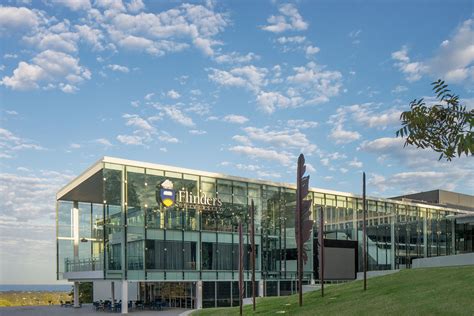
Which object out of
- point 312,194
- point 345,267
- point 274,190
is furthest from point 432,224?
point 274,190

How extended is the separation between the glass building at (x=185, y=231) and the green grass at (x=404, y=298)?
59.9 feet

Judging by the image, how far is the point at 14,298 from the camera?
7394 centimetres

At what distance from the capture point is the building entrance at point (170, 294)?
4812 cm

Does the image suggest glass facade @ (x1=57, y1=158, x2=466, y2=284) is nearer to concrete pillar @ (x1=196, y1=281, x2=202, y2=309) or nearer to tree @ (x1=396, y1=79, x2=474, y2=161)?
concrete pillar @ (x1=196, y1=281, x2=202, y2=309)

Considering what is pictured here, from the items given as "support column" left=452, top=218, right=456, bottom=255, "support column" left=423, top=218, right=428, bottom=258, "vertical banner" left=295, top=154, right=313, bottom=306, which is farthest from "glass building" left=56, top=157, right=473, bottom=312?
"vertical banner" left=295, top=154, right=313, bottom=306

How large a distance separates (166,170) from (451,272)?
87.4 ft

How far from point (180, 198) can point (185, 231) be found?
2.82m

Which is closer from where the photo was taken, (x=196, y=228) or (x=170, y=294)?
(x=196, y=228)

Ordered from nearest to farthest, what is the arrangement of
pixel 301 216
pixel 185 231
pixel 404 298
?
pixel 404 298
pixel 301 216
pixel 185 231

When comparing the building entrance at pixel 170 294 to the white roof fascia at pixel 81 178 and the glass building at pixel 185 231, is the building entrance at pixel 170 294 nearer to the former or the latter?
the glass building at pixel 185 231

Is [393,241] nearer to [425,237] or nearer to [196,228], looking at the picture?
[425,237]

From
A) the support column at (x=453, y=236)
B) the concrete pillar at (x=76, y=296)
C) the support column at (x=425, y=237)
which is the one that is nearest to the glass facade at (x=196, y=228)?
the support column at (x=425, y=237)

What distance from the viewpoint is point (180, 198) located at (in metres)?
45.6

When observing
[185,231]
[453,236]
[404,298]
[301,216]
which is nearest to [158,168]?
[185,231]
